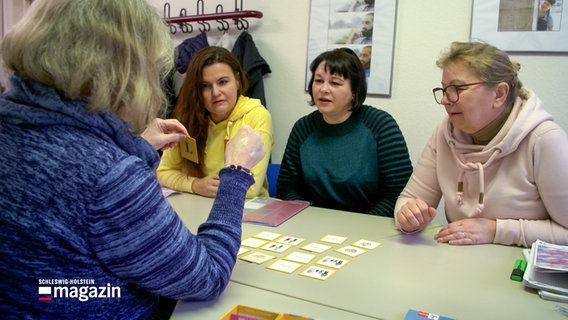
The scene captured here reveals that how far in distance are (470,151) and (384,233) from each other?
1.37 feet

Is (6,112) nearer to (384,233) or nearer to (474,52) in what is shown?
(384,233)

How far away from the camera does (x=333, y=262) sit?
1.25 meters

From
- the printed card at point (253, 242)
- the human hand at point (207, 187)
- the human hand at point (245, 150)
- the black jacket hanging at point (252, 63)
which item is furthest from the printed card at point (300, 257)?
the black jacket hanging at point (252, 63)

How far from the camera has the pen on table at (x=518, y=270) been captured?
117cm

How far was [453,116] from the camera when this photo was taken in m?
1.57

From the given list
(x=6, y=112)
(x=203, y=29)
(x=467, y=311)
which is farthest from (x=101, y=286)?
(x=203, y=29)

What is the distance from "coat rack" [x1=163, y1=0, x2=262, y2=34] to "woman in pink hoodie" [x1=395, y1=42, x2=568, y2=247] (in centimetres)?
186

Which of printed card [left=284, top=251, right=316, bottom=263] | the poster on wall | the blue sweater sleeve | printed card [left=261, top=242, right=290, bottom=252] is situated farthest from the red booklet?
the poster on wall

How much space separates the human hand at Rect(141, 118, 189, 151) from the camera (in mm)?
1517

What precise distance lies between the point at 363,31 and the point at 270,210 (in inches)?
61.1

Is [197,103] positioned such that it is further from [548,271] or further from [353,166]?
[548,271]

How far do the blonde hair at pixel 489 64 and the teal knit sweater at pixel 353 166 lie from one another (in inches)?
25.1

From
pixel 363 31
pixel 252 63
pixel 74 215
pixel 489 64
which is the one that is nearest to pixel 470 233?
pixel 489 64

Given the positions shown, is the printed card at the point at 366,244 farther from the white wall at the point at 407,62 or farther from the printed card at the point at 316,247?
the white wall at the point at 407,62
